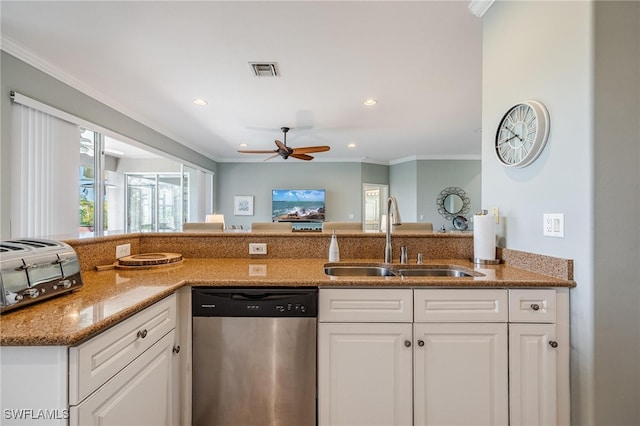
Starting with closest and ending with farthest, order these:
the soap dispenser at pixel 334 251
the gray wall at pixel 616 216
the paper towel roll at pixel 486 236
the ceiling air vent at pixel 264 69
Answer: the gray wall at pixel 616 216, the paper towel roll at pixel 486 236, the soap dispenser at pixel 334 251, the ceiling air vent at pixel 264 69

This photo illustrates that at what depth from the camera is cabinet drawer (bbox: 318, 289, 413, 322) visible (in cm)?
131

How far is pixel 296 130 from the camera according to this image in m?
4.61

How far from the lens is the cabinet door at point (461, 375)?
4.23 feet

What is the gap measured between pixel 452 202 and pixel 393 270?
5.66 metres

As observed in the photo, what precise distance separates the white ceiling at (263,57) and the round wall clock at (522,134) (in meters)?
0.85

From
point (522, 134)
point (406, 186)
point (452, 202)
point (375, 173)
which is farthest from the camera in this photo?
point (375, 173)

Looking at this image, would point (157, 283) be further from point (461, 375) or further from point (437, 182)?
point (437, 182)

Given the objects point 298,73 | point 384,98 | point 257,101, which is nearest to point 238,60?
point 298,73

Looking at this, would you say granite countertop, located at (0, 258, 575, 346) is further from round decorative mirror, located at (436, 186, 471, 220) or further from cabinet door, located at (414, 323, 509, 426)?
round decorative mirror, located at (436, 186, 471, 220)

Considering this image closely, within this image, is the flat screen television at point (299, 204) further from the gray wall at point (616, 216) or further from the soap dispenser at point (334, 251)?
the gray wall at point (616, 216)

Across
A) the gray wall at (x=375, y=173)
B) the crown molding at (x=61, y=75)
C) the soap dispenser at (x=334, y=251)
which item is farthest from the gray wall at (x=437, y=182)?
the crown molding at (x=61, y=75)

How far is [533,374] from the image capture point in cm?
127

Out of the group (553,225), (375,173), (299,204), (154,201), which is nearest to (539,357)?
(553,225)

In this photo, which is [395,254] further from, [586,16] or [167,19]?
[167,19]
